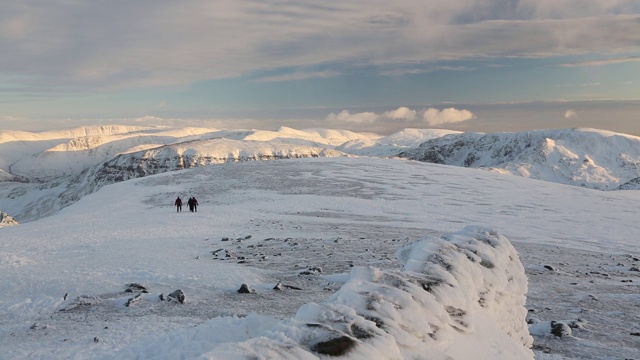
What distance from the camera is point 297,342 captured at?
502cm

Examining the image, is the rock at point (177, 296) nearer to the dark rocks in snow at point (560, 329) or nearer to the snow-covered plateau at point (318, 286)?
the snow-covered plateau at point (318, 286)

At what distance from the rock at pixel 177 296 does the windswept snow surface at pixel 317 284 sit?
37 cm

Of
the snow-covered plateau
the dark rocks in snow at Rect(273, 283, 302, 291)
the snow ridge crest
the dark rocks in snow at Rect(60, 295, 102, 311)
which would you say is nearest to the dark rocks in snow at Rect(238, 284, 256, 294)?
the snow-covered plateau

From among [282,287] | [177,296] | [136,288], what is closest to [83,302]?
[136,288]

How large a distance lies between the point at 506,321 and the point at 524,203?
132 ft

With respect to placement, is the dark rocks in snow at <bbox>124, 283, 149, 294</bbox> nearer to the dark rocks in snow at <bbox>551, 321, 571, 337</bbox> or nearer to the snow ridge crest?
the snow ridge crest

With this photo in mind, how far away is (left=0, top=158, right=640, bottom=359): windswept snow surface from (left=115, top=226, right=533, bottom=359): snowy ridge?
23 mm

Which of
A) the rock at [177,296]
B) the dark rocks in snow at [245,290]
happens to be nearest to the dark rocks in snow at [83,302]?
the rock at [177,296]

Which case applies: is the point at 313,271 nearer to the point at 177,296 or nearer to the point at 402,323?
the point at 177,296

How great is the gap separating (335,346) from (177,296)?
25.7 feet

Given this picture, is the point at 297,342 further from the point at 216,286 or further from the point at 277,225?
the point at 277,225

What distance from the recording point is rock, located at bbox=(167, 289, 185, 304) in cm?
1164

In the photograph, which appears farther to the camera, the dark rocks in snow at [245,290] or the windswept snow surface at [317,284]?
the dark rocks in snow at [245,290]

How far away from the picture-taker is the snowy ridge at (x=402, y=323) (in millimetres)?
5047
